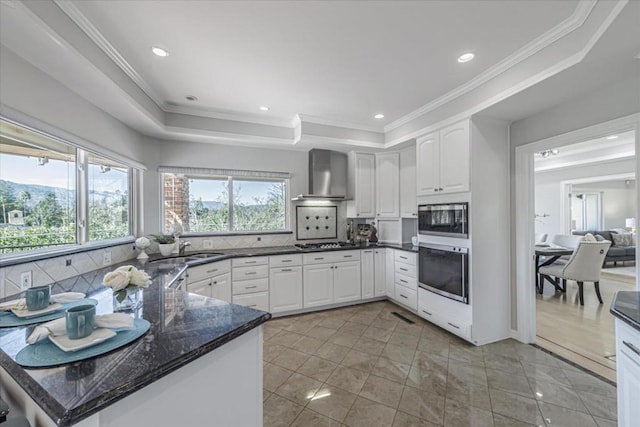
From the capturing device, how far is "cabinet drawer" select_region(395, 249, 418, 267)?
140 inches

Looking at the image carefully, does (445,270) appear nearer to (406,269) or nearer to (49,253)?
(406,269)

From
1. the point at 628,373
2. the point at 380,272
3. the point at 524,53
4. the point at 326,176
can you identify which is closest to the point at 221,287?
the point at 326,176

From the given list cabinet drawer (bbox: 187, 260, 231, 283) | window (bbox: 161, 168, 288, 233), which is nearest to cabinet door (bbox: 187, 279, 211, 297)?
cabinet drawer (bbox: 187, 260, 231, 283)

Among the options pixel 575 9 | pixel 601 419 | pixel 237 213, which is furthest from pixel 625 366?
pixel 237 213

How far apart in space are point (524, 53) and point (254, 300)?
12.0 feet

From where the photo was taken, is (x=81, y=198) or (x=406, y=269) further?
(x=406, y=269)

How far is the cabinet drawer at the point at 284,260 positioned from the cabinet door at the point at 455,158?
2001mm

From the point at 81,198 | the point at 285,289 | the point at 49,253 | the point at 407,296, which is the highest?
the point at 81,198

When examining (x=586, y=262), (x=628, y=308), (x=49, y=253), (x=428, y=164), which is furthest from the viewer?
(x=586, y=262)

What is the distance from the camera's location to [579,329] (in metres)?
3.08

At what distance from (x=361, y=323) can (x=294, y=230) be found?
172cm

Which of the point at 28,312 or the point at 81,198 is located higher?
the point at 81,198

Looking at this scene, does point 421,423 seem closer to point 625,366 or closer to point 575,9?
point 625,366

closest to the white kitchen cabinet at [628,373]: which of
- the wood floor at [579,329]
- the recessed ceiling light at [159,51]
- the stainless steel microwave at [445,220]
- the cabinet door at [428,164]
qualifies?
the wood floor at [579,329]
